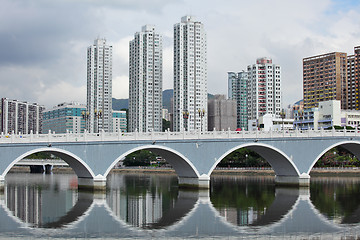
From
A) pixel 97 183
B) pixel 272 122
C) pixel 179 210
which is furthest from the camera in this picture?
pixel 272 122

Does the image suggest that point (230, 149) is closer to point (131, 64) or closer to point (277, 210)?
point (277, 210)

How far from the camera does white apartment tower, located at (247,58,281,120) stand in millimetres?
104938

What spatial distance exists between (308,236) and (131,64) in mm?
75152

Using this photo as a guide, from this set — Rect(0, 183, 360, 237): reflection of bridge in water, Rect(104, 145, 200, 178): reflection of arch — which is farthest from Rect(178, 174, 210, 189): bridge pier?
Rect(0, 183, 360, 237): reflection of bridge in water

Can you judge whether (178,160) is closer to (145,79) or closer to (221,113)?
(145,79)

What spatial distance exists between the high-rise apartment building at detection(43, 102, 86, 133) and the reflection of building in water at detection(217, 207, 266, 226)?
9412cm

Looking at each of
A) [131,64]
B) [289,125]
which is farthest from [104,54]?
[289,125]

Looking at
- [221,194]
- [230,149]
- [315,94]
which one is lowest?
[221,194]

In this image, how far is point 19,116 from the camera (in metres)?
133

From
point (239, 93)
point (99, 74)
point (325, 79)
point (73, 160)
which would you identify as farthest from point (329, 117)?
point (73, 160)

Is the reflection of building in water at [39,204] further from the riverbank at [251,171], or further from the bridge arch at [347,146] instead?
the riverbank at [251,171]

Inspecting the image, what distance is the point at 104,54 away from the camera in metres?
97.3

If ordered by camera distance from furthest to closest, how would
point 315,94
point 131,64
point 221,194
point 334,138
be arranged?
point 315,94
point 131,64
point 334,138
point 221,194

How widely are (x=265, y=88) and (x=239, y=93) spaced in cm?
804
